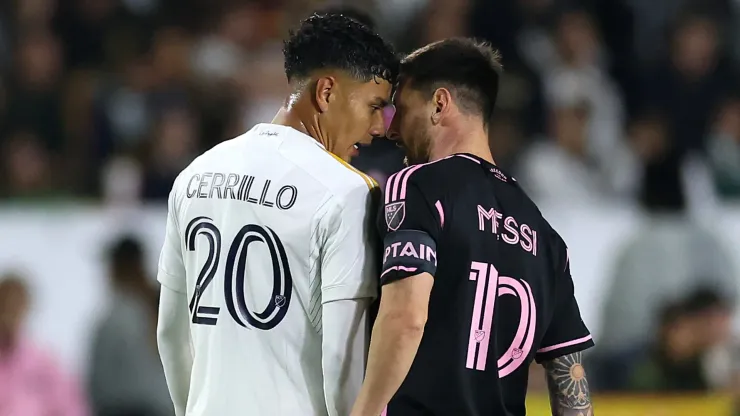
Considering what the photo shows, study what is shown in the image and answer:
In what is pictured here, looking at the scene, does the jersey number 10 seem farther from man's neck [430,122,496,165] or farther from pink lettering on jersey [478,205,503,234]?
man's neck [430,122,496,165]

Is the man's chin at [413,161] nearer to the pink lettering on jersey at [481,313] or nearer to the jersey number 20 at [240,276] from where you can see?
the pink lettering on jersey at [481,313]

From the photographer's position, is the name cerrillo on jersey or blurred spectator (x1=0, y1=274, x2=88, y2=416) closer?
the name cerrillo on jersey

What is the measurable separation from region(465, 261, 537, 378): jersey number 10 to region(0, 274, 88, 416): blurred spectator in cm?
438

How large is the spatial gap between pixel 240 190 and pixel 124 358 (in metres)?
4.40

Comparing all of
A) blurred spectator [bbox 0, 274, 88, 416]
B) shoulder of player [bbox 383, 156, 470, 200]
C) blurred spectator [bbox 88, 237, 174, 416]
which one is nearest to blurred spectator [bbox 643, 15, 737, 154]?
blurred spectator [bbox 88, 237, 174, 416]

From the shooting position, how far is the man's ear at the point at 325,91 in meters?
3.24

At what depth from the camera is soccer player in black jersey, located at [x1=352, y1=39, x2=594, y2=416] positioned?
3016mm

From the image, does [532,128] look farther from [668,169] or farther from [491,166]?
[491,166]

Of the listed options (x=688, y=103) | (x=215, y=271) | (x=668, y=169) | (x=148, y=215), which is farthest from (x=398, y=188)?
(x=688, y=103)

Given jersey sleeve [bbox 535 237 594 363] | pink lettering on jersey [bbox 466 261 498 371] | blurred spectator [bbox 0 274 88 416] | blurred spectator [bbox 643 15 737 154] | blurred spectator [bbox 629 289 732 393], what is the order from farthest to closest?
blurred spectator [bbox 643 15 737 154]
blurred spectator [bbox 629 289 732 393]
blurred spectator [bbox 0 274 88 416]
jersey sleeve [bbox 535 237 594 363]
pink lettering on jersey [bbox 466 261 498 371]

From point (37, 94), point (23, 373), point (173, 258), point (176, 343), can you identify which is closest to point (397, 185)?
point (173, 258)

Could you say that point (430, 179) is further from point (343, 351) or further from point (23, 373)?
point (23, 373)

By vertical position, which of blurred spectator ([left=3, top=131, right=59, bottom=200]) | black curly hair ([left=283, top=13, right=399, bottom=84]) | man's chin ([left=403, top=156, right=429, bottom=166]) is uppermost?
blurred spectator ([left=3, top=131, right=59, bottom=200])

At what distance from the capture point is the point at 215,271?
3.20 meters
